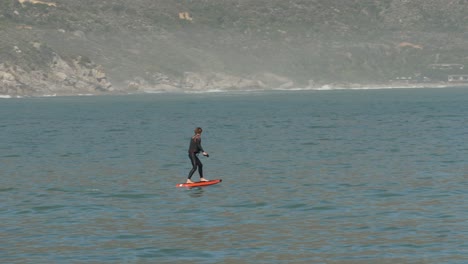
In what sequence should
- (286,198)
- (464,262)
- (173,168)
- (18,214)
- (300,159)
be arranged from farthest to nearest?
(300,159) → (173,168) → (286,198) → (18,214) → (464,262)

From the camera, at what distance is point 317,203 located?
32.9 meters

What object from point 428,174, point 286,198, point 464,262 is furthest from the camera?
point 428,174

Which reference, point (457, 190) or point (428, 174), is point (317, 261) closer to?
point (457, 190)

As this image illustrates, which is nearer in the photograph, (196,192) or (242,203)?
(242,203)

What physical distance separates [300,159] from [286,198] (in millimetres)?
15728

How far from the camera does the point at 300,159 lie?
164ft

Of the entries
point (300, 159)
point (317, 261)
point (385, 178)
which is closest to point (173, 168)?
point (300, 159)

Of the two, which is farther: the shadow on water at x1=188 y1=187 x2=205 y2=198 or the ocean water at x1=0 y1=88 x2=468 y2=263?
the shadow on water at x1=188 y1=187 x2=205 y2=198

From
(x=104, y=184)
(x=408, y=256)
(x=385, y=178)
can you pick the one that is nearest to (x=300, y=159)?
(x=385, y=178)

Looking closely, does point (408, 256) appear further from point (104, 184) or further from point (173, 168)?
point (173, 168)

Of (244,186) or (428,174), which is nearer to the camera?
(244,186)

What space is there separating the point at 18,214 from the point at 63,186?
24.0 ft

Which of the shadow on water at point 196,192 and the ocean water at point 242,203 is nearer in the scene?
the ocean water at point 242,203

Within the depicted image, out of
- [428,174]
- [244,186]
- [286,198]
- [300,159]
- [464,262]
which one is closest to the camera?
[464,262]
